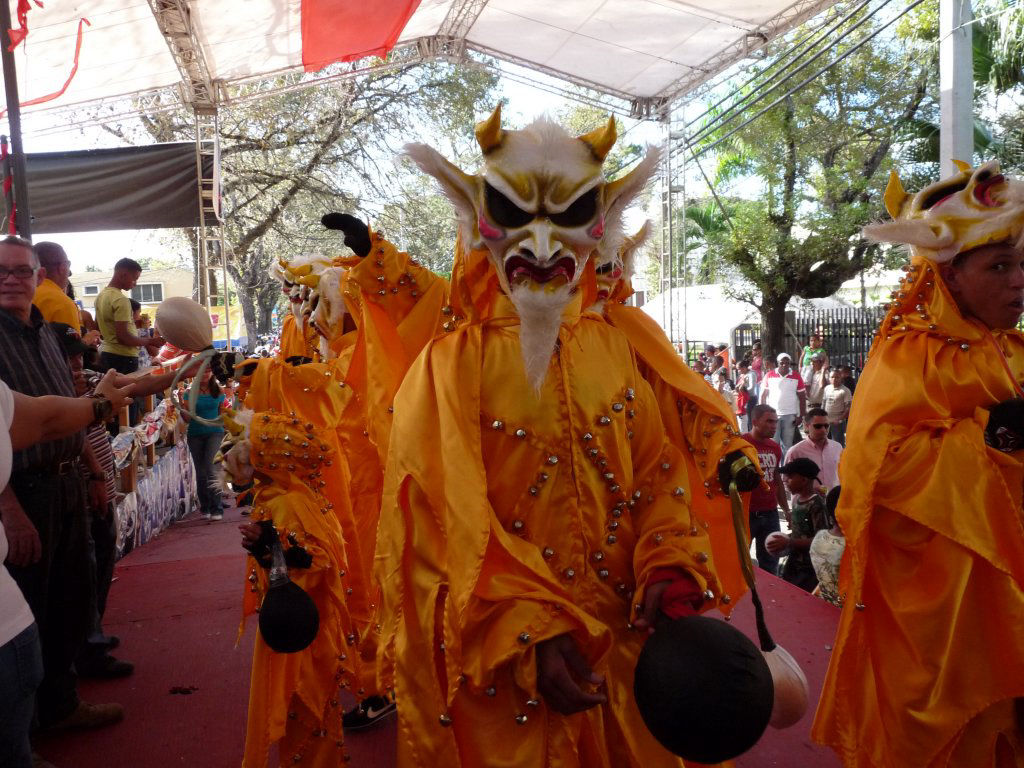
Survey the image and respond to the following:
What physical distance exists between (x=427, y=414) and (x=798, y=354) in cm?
1833

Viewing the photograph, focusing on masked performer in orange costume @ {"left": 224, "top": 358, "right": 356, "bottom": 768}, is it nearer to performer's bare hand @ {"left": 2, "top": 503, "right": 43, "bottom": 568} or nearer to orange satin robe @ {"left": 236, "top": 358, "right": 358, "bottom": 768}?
orange satin robe @ {"left": 236, "top": 358, "right": 358, "bottom": 768}

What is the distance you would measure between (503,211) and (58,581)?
281 cm

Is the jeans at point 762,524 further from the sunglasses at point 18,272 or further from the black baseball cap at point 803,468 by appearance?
the sunglasses at point 18,272

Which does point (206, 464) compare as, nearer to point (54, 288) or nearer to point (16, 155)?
point (54, 288)

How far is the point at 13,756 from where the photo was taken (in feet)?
6.48

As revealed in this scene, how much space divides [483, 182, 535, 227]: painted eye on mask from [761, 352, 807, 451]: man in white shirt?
9.85m

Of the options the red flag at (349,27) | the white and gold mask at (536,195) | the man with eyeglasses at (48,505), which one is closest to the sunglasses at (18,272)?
the man with eyeglasses at (48,505)

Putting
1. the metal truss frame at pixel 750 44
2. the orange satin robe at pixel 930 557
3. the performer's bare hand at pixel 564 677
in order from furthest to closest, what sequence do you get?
1. the metal truss frame at pixel 750 44
2. the orange satin robe at pixel 930 557
3. the performer's bare hand at pixel 564 677

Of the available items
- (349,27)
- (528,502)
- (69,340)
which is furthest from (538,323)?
(349,27)

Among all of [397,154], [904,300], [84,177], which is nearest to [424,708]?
[397,154]

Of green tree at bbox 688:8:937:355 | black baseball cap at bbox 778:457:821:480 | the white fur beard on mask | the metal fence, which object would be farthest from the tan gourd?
green tree at bbox 688:8:937:355

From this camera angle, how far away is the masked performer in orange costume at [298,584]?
2.92m

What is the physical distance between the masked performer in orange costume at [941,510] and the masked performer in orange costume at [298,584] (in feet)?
6.07

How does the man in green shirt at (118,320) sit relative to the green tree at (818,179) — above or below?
below
